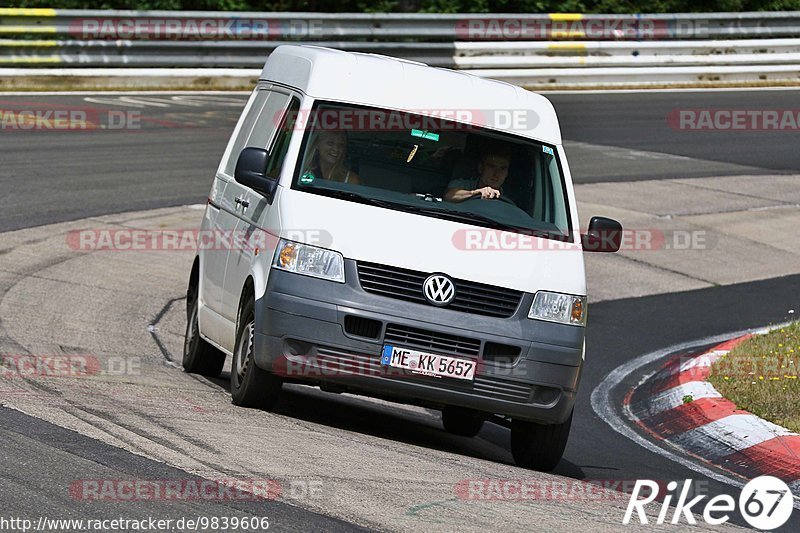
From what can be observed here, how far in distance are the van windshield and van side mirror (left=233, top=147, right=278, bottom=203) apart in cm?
18

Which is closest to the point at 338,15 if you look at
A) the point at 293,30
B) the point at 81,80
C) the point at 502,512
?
the point at 293,30

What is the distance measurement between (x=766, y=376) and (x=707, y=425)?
3.44ft

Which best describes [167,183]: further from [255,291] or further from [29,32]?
[255,291]

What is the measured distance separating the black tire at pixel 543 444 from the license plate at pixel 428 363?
0.76 metres

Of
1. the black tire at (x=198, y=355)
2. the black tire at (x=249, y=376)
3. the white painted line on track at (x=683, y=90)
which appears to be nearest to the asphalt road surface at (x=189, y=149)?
the white painted line on track at (x=683, y=90)

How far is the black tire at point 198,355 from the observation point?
9805 mm

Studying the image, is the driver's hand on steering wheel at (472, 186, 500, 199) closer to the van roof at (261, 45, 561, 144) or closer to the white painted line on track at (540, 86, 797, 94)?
the van roof at (261, 45, 561, 144)

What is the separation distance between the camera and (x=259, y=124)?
31.2ft

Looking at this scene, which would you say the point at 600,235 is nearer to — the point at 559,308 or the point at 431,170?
the point at 559,308

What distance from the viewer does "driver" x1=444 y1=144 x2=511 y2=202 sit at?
27.8 feet

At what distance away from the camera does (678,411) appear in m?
10.0

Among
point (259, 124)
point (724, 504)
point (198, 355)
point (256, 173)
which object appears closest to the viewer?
point (724, 504)

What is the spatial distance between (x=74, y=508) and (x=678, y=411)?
18.2ft

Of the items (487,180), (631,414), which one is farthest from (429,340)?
(631,414)
